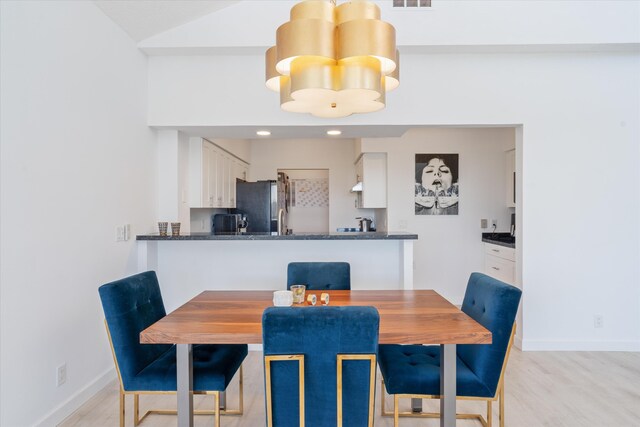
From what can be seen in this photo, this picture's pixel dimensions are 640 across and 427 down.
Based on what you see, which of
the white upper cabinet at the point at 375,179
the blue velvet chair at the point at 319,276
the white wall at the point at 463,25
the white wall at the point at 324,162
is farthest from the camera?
the white wall at the point at 324,162

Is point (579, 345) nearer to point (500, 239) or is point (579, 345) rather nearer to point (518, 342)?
point (518, 342)

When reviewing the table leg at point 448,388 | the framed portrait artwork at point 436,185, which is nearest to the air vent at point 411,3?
the framed portrait artwork at point 436,185

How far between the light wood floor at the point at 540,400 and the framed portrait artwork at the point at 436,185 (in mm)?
2163

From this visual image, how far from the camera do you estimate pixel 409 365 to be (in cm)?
196

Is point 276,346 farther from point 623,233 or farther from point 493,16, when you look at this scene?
point 623,233

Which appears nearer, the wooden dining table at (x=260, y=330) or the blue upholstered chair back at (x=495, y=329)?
the wooden dining table at (x=260, y=330)

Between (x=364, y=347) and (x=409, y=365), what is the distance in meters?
0.65

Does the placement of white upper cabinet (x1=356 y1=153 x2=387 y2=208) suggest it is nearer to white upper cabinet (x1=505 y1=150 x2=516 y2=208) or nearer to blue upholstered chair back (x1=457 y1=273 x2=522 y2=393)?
white upper cabinet (x1=505 y1=150 x2=516 y2=208)

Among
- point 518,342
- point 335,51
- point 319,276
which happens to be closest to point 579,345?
point 518,342

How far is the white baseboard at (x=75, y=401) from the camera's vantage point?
2.16 m

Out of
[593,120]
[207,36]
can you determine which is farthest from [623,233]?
[207,36]

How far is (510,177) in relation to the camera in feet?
15.7

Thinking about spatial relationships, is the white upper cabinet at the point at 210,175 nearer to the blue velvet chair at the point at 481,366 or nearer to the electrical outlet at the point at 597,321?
the blue velvet chair at the point at 481,366

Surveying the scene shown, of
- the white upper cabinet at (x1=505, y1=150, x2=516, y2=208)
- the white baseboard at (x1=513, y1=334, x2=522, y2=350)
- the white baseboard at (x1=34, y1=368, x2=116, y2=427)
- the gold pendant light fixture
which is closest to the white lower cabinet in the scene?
the white upper cabinet at (x1=505, y1=150, x2=516, y2=208)
